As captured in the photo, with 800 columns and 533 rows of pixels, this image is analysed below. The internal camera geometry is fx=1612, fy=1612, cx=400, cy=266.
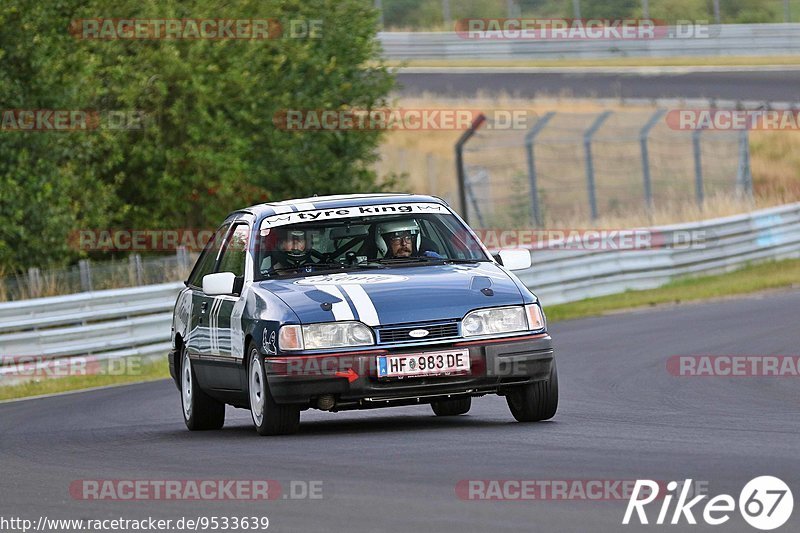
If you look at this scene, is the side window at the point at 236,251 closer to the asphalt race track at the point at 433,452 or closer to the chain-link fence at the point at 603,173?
the asphalt race track at the point at 433,452

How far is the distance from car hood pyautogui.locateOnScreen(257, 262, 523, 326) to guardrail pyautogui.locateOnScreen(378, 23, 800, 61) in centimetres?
3410

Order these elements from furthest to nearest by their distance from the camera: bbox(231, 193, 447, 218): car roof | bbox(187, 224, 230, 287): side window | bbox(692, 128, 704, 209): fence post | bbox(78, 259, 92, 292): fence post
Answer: bbox(692, 128, 704, 209): fence post, bbox(78, 259, 92, 292): fence post, bbox(187, 224, 230, 287): side window, bbox(231, 193, 447, 218): car roof

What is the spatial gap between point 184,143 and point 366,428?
17.4m

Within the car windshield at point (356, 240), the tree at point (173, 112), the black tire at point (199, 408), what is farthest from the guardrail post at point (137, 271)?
the car windshield at point (356, 240)

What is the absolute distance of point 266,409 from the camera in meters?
9.74

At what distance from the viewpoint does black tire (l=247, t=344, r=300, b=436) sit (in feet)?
31.8

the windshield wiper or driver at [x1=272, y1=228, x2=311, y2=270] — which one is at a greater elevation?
driver at [x1=272, y1=228, x2=311, y2=270]

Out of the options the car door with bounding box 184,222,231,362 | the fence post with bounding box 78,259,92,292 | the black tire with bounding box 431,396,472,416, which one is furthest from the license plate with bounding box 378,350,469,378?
the fence post with bounding box 78,259,92,292

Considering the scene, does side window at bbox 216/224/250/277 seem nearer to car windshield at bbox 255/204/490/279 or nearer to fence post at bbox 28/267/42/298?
car windshield at bbox 255/204/490/279

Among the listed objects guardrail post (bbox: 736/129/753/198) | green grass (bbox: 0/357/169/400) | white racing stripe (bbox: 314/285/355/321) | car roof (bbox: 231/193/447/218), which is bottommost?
guardrail post (bbox: 736/129/753/198)

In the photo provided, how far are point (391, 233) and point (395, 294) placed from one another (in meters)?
1.20

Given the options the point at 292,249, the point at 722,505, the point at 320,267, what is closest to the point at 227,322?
the point at 292,249

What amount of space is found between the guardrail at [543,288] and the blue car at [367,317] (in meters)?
7.30

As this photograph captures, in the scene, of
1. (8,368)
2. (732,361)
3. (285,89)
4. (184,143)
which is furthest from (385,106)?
(732,361)
